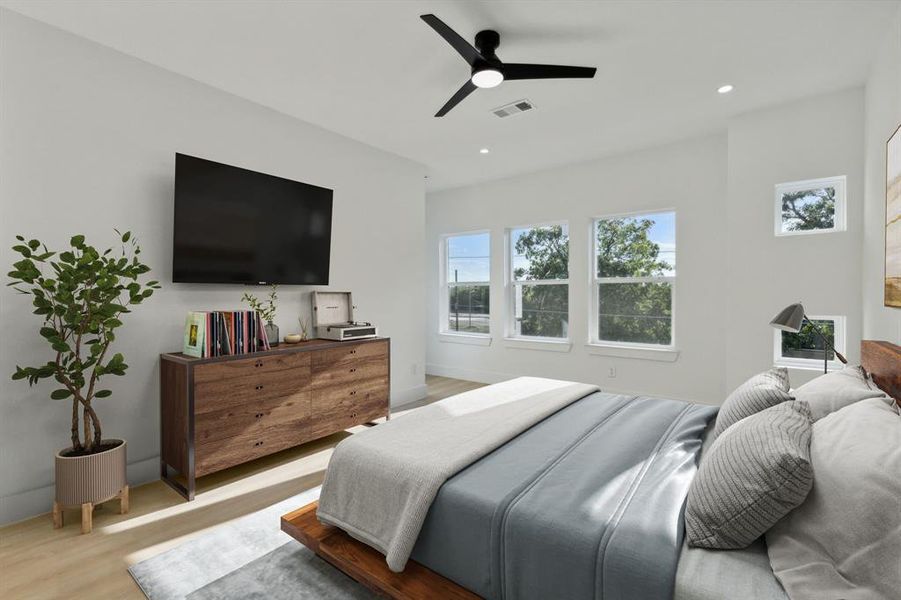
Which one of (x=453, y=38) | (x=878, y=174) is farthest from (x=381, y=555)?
(x=878, y=174)

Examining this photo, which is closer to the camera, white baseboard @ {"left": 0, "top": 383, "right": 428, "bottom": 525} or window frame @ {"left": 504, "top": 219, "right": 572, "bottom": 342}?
white baseboard @ {"left": 0, "top": 383, "right": 428, "bottom": 525}

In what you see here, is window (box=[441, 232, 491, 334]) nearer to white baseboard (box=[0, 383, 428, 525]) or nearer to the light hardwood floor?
the light hardwood floor

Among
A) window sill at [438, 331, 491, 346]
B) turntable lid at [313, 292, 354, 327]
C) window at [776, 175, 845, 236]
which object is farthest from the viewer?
window sill at [438, 331, 491, 346]

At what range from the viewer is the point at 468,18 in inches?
92.3

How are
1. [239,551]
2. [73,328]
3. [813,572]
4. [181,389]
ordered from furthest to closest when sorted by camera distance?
1. [181,389]
2. [73,328]
3. [239,551]
4. [813,572]

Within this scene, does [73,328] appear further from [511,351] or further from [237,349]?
[511,351]

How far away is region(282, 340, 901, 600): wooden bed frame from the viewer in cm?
144

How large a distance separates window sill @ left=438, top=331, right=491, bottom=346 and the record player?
2.21 metres

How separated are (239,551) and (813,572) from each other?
7.18 ft

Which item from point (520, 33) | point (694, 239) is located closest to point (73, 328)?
point (520, 33)

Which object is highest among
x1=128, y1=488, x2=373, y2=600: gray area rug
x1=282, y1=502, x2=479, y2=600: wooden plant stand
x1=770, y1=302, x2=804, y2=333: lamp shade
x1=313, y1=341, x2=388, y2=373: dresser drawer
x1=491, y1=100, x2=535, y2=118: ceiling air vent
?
x1=491, y1=100, x2=535, y2=118: ceiling air vent

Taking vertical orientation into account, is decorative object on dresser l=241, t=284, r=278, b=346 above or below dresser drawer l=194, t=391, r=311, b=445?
above

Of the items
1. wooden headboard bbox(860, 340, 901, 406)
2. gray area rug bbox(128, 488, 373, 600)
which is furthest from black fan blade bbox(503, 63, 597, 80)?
gray area rug bbox(128, 488, 373, 600)

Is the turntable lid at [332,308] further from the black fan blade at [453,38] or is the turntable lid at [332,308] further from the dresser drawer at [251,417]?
the black fan blade at [453,38]
